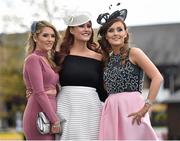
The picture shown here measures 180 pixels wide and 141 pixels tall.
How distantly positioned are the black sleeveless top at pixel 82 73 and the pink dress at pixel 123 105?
0.43 feet

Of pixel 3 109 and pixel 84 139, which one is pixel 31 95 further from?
pixel 3 109

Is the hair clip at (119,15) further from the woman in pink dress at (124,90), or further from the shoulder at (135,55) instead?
the shoulder at (135,55)

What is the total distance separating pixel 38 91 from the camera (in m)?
4.39

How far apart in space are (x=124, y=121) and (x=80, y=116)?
358 mm

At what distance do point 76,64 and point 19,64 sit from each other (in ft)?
83.9

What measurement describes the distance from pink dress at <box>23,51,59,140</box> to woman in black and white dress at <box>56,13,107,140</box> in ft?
0.30

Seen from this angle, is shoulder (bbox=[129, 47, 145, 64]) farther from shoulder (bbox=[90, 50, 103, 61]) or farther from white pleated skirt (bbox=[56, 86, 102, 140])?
white pleated skirt (bbox=[56, 86, 102, 140])

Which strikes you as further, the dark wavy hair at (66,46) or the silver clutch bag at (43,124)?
the dark wavy hair at (66,46)

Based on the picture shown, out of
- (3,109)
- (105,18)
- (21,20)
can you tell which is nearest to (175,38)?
(3,109)

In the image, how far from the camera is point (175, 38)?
4306cm

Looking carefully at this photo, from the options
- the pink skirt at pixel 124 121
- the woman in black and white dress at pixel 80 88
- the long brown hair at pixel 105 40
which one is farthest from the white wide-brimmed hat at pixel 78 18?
the pink skirt at pixel 124 121

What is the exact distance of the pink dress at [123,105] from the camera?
14.3 feet

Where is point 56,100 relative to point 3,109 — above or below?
above

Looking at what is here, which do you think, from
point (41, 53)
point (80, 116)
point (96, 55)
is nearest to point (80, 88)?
point (80, 116)
